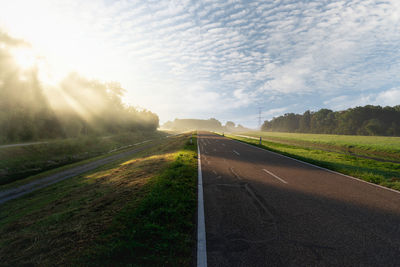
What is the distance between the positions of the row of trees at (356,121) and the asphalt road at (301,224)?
84.2 m

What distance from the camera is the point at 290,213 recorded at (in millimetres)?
4203

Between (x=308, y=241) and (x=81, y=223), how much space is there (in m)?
5.21

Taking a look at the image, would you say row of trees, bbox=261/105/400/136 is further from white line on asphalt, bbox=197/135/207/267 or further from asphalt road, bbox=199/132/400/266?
white line on asphalt, bbox=197/135/207/267

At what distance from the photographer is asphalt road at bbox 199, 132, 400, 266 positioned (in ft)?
8.82

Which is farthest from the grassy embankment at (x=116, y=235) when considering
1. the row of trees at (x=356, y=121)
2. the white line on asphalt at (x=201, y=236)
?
the row of trees at (x=356, y=121)

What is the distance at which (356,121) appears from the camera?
7100cm

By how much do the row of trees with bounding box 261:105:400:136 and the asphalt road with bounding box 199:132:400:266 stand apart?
276 ft

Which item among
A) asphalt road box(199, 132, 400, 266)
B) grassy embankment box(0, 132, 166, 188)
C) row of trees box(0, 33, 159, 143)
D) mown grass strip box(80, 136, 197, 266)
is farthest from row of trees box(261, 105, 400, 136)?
row of trees box(0, 33, 159, 143)

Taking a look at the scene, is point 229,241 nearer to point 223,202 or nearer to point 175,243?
point 175,243

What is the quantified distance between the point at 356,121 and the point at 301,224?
3783 inches

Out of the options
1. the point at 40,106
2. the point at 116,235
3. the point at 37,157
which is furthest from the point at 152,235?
the point at 40,106

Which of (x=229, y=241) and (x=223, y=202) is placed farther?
(x=223, y=202)

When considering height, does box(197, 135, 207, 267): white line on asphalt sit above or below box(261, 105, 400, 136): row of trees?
below

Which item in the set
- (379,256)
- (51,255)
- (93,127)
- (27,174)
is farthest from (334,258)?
(93,127)
